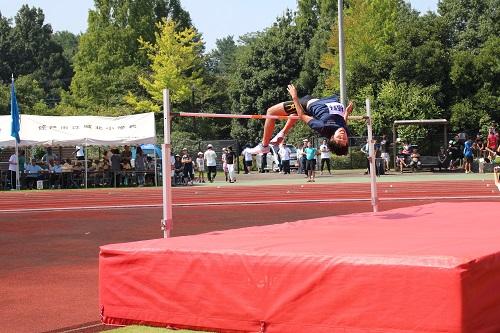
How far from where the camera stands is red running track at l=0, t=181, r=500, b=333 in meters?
6.51

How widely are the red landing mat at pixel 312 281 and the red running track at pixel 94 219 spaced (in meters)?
0.59

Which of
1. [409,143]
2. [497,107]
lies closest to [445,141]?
[409,143]

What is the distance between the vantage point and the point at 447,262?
14.0 ft

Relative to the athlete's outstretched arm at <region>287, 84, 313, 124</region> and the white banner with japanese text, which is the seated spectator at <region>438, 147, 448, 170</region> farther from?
the athlete's outstretched arm at <region>287, 84, 313, 124</region>

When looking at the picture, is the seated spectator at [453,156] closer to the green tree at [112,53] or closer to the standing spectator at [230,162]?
the standing spectator at [230,162]

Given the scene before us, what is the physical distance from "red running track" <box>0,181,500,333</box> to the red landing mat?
0.59 m

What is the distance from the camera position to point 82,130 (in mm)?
20719

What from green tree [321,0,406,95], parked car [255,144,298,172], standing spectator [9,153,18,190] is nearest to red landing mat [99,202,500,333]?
standing spectator [9,153,18,190]

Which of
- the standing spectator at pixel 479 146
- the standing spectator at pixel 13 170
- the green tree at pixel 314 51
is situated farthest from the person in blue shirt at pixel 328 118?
the green tree at pixel 314 51

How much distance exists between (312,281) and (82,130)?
54.9ft

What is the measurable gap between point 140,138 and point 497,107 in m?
16.3

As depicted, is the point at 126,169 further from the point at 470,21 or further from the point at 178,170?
the point at 470,21

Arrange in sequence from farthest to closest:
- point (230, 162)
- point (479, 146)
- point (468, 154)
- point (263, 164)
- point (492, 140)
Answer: point (263, 164) < point (479, 146) < point (468, 154) < point (492, 140) < point (230, 162)

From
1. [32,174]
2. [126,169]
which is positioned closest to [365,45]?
[126,169]
